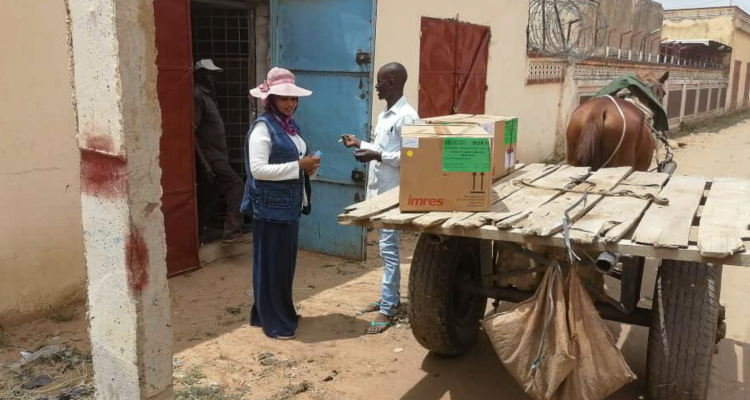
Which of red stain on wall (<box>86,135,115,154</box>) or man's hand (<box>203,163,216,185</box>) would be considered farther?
man's hand (<box>203,163,216,185</box>)

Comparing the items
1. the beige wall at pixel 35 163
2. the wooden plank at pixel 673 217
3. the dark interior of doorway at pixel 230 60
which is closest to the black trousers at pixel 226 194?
the dark interior of doorway at pixel 230 60

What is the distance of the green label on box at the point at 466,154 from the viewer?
9.21 ft

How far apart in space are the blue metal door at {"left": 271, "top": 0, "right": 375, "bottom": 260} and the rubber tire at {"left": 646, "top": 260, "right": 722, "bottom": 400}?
3071 millimetres

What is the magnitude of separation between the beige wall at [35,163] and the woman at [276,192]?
4.29ft

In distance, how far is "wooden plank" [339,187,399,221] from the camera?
2.82m

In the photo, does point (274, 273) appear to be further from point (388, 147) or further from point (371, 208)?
point (371, 208)

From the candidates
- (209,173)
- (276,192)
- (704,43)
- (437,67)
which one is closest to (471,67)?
(437,67)

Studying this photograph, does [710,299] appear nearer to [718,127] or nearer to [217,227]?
[217,227]

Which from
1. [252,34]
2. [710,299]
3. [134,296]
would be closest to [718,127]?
[252,34]

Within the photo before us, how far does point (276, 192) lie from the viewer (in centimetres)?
387

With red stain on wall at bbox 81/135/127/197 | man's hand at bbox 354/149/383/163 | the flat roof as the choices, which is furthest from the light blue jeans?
the flat roof

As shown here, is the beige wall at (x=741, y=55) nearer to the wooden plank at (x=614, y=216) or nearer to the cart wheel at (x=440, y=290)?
the wooden plank at (x=614, y=216)

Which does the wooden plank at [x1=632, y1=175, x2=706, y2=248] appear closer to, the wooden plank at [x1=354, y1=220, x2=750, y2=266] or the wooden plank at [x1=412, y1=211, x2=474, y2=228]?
the wooden plank at [x1=354, y1=220, x2=750, y2=266]

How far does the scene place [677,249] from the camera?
231 cm
